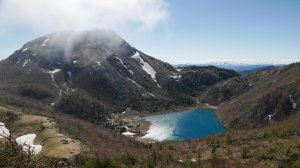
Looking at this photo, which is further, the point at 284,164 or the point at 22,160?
the point at 284,164

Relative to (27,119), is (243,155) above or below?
below

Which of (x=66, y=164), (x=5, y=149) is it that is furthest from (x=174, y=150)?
(x=5, y=149)

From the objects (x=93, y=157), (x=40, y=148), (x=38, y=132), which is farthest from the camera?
(x=38, y=132)

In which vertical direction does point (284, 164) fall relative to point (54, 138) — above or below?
below

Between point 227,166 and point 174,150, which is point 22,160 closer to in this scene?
point 227,166

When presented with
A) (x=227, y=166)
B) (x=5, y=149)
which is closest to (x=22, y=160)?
(x=5, y=149)

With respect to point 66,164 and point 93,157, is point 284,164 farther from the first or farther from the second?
point 66,164

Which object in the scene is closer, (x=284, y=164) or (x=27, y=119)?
(x=284, y=164)

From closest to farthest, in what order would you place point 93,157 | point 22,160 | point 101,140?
point 22,160 < point 93,157 < point 101,140

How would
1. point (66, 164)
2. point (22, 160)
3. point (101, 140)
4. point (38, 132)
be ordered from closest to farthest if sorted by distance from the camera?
point (22, 160), point (66, 164), point (38, 132), point (101, 140)
